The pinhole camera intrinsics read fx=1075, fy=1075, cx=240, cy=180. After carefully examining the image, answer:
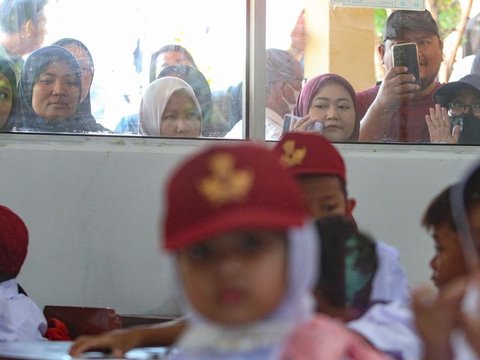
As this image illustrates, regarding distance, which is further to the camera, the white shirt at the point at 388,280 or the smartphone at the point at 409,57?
the smartphone at the point at 409,57

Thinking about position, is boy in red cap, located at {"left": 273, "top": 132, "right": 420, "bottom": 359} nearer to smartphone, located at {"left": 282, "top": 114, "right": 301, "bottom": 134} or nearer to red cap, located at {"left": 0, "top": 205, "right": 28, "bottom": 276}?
red cap, located at {"left": 0, "top": 205, "right": 28, "bottom": 276}

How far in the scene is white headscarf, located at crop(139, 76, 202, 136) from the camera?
502 cm

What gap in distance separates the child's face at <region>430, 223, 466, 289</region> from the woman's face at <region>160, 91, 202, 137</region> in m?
2.62

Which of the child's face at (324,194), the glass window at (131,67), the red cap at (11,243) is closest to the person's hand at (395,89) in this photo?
the glass window at (131,67)

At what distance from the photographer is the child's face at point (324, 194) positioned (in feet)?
9.73

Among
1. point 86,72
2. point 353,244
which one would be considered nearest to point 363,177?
point 86,72

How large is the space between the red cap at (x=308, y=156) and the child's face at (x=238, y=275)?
1152mm

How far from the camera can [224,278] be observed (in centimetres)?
183

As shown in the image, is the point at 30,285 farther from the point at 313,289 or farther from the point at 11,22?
the point at 313,289

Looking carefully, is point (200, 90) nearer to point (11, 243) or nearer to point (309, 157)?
point (11, 243)

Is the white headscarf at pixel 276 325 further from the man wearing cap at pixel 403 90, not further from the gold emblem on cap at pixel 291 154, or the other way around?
the man wearing cap at pixel 403 90

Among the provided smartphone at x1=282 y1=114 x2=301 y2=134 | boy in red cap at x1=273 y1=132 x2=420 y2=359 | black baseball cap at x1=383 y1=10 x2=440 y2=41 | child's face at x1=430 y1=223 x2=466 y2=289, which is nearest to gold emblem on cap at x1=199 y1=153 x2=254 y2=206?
boy in red cap at x1=273 y1=132 x2=420 y2=359

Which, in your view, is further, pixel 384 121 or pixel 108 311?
pixel 384 121

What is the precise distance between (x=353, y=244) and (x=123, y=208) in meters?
2.49
